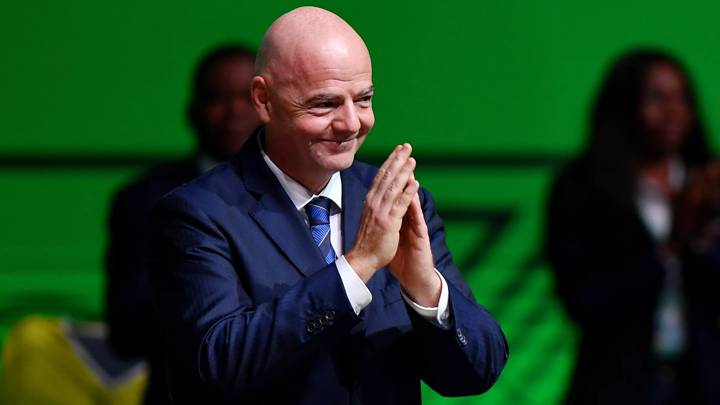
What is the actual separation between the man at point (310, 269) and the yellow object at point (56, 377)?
2.74 m

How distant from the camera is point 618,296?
4.52 metres

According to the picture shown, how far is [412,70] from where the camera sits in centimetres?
584

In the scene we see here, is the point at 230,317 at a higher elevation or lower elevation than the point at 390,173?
lower

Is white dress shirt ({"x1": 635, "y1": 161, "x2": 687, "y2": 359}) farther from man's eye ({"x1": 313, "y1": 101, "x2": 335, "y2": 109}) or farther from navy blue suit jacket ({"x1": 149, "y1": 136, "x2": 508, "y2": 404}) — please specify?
man's eye ({"x1": 313, "y1": 101, "x2": 335, "y2": 109})

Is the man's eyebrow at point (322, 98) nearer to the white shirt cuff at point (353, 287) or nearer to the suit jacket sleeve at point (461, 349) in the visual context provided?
the white shirt cuff at point (353, 287)

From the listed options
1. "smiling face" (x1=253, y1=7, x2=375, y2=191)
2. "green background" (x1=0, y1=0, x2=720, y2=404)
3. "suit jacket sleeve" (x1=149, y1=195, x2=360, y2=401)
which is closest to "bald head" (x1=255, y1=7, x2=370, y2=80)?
"smiling face" (x1=253, y1=7, x2=375, y2=191)

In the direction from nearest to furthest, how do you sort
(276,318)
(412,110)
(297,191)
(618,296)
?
1. (276,318)
2. (297,191)
3. (618,296)
4. (412,110)

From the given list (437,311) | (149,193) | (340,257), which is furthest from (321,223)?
(149,193)

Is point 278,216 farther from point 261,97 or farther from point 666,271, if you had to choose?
point 666,271

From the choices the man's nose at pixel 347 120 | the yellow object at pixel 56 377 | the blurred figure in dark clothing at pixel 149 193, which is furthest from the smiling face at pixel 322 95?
the yellow object at pixel 56 377

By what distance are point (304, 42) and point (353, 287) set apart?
0.40 meters

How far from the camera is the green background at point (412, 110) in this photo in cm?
569

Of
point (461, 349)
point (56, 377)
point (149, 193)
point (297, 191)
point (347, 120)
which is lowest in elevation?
point (56, 377)

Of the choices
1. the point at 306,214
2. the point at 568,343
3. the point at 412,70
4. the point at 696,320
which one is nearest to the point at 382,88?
the point at 412,70
